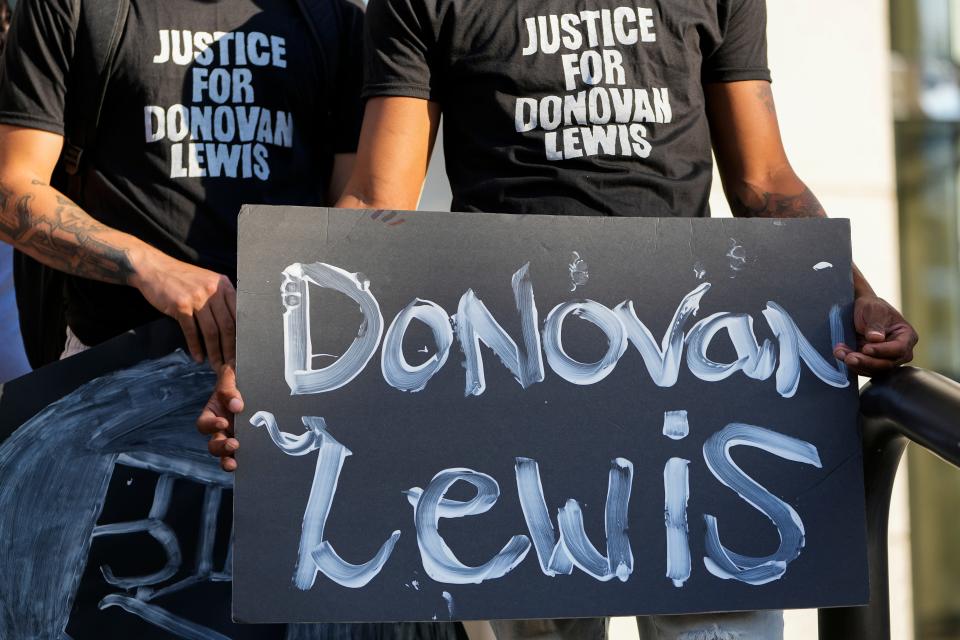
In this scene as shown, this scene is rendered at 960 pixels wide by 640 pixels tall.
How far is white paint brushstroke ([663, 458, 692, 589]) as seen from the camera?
66.6 inches

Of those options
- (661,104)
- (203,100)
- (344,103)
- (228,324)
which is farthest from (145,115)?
(661,104)

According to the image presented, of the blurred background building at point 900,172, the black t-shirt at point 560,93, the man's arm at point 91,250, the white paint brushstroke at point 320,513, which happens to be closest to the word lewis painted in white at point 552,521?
the white paint brushstroke at point 320,513

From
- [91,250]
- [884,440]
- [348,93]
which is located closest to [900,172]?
[348,93]

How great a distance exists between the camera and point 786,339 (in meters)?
1.77

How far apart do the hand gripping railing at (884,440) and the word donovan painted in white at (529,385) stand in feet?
0.28

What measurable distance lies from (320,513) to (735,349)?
2.16 ft

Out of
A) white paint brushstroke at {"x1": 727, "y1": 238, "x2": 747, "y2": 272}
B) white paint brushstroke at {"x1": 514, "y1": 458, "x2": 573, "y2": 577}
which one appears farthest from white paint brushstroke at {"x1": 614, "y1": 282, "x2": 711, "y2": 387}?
white paint brushstroke at {"x1": 514, "y1": 458, "x2": 573, "y2": 577}

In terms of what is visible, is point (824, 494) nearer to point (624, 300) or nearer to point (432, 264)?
point (624, 300)

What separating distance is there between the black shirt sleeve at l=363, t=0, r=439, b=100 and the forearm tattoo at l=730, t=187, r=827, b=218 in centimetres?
60

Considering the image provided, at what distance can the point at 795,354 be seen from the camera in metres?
1.76

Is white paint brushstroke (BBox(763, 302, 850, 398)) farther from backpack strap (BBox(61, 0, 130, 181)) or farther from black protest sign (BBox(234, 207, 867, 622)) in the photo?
backpack strap (BBox(61, 0, 130, 181))

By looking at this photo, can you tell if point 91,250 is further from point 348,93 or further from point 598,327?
point 598,327

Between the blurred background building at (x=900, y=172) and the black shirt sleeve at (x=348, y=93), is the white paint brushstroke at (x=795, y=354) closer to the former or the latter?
the black shirt sleeve at (x=348, y=93)

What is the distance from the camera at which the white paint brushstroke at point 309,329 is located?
1.66m
